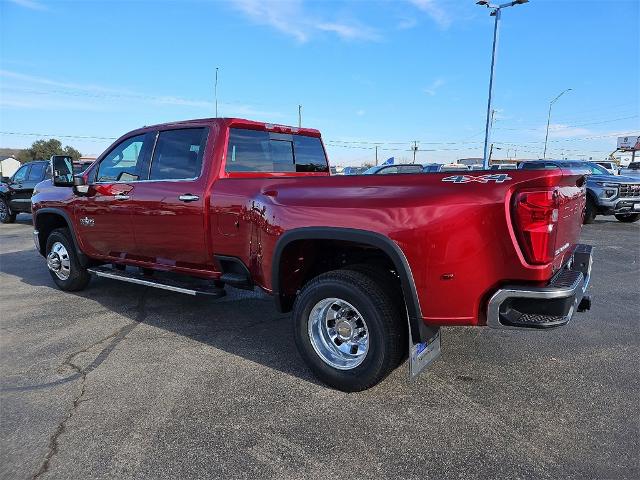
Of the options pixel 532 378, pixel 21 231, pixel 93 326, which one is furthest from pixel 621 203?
pixel 21 231

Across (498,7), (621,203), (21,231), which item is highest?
(498,7)

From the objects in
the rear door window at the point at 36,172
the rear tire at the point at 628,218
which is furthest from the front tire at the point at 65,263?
the rear tire at the point at 628,218

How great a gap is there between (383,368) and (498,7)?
69.5 ft

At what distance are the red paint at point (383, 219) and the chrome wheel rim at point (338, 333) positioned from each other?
55 centimetres

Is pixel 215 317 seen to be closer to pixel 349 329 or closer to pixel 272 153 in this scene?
pixel 272 153

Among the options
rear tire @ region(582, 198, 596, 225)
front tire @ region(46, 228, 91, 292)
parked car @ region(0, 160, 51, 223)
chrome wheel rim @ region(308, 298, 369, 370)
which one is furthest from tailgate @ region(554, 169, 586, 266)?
parked car @ region(0, 160, 51, 223)

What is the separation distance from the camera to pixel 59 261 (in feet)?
20.3

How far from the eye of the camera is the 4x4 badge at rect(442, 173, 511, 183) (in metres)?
2.66

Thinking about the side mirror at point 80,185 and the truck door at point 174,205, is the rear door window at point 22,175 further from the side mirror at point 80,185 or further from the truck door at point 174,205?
the truck door at point 174,205

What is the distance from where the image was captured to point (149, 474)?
2.47 meters

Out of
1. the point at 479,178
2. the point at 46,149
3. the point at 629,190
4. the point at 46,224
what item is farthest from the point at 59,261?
the point at 46,149

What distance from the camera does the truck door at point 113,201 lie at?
5098 millimetres

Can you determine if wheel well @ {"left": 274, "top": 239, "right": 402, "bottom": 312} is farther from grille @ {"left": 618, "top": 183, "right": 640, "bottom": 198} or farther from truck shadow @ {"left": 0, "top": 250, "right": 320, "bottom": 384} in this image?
grille @ {"left": 618, "top": 183, "right": 640, "bottom": 198}

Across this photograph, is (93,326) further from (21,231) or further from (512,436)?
(21,231)
